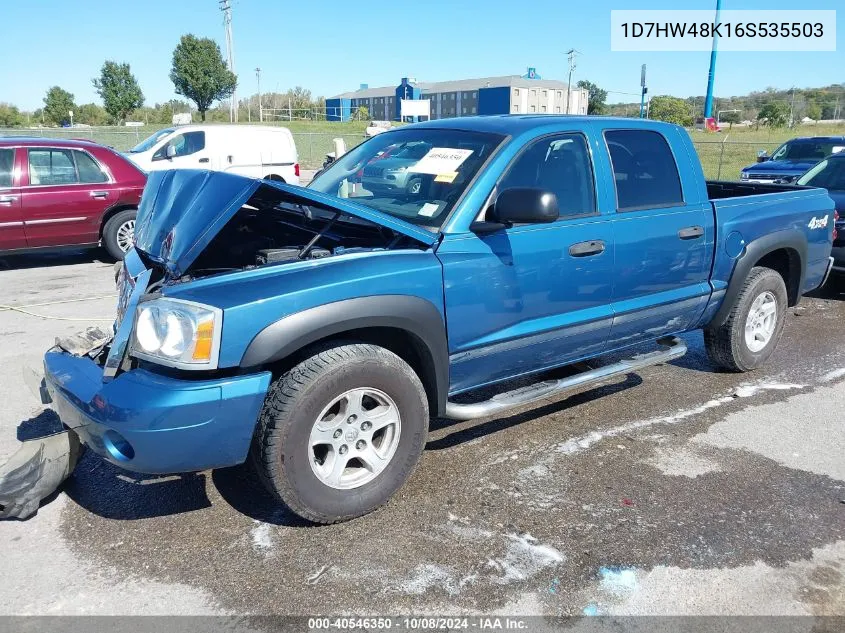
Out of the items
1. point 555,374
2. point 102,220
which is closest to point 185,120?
point 102,220

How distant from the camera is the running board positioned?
3547mm

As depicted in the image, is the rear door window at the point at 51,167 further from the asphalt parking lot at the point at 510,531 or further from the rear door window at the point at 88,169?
the asphalt parking lot at the point at 510,531

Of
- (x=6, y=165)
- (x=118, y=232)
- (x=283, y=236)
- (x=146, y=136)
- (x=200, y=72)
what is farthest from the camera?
(x=200, y=72)

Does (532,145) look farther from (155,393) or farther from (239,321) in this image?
(155,393)

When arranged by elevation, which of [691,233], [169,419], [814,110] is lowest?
[169,419]

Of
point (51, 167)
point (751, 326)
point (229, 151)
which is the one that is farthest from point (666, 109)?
point (751, 326)

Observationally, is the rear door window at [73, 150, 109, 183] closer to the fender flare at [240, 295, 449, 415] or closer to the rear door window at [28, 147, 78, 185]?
the rear door window at [28, 147, 78, 185]

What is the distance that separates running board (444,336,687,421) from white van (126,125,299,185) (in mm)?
Result: 11867

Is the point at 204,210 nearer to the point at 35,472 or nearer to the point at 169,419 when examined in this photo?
the point at 169,419

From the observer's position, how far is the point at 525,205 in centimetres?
333

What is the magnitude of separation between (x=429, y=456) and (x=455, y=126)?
1936mm

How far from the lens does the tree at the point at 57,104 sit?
64.4 m

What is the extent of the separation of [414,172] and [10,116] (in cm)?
6483

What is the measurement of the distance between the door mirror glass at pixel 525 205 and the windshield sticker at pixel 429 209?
0.35 meters
